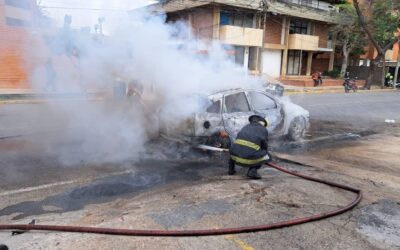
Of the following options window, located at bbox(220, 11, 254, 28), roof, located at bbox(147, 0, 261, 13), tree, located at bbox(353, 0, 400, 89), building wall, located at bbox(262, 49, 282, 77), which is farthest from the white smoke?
tree, located at bbox(353, 0, 400, 89)

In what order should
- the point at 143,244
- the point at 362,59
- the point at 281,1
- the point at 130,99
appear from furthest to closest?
the point at 362,59
the point at 281,1
the point at 130,99
the point at 143,244

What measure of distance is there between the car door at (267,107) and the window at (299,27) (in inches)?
1119

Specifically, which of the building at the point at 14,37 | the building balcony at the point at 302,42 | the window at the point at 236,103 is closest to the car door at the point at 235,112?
the window at the point at 236,103

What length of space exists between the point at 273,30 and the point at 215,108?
27.8 meters

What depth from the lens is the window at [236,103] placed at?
747cm

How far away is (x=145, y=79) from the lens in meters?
9.00

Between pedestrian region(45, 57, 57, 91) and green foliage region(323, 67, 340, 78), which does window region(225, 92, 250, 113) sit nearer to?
pedestrian region(45, 57, 57, 91)

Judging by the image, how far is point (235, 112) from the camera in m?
7.55

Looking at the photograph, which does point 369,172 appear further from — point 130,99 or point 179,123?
point 130,99

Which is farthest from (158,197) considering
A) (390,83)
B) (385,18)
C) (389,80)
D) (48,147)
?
(389,80)

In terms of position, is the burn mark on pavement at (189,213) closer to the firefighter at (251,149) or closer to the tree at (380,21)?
the firefighter at (251,149)

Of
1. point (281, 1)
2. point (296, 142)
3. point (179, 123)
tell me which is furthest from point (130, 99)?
point (281, 1)

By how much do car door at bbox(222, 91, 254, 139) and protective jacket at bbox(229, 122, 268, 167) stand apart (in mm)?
1242

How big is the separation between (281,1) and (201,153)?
27.5 meters
